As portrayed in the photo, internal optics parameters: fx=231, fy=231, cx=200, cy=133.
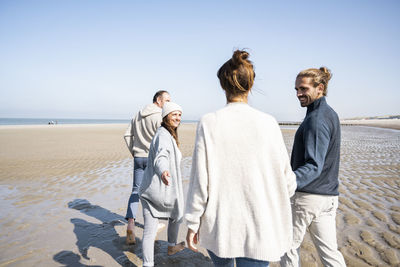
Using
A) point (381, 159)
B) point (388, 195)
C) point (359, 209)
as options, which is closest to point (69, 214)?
point (359, 209)

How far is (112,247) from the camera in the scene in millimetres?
3480

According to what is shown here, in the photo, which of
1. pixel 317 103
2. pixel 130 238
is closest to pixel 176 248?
pixel 130 238

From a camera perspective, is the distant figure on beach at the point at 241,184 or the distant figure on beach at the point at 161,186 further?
the distant figure on beach at the point at 161,186

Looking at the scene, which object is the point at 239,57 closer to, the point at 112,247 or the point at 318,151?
the point at 318,151

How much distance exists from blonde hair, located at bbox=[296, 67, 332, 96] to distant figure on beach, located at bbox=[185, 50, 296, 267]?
0.97 metres

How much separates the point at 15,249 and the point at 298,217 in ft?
13.0

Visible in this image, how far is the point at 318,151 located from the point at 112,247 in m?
3.19

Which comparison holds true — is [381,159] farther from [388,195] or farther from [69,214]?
[69,214]

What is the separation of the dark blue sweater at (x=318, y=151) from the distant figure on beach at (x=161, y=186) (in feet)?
4.52

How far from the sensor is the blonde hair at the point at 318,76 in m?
2.16

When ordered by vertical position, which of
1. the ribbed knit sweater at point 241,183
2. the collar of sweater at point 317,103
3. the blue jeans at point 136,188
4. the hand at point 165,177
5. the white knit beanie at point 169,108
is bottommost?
the blue jeans at point 136,188

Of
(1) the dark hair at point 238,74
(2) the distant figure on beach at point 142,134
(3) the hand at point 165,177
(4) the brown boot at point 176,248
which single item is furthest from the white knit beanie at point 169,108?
(4) the brown boot at point 176,248

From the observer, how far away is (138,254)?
3285 millimetres

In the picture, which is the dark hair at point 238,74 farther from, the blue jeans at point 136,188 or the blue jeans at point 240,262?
the blue jeans at point 136,188
